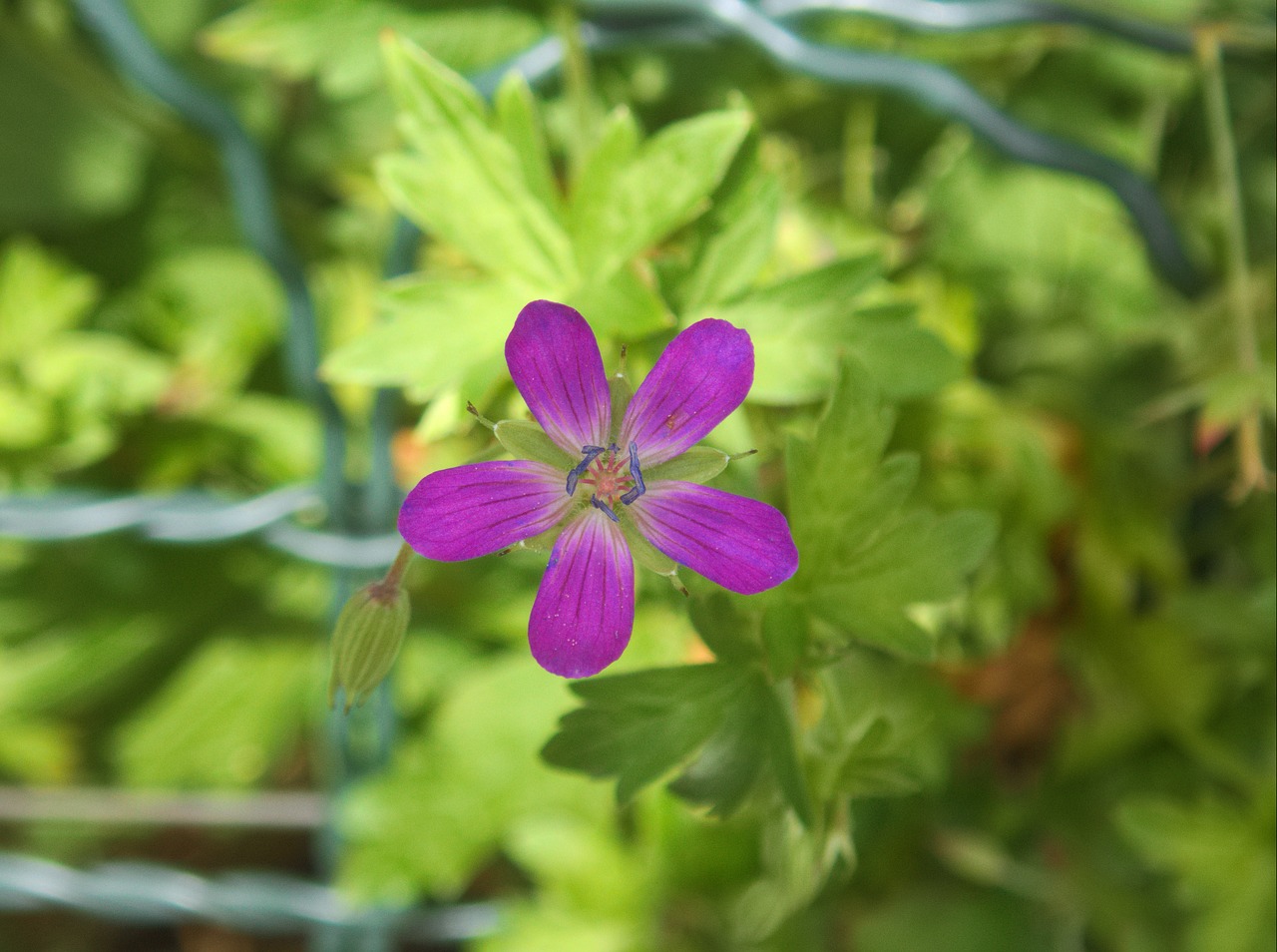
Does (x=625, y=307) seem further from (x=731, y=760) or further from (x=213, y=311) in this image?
(x=213, y=311)

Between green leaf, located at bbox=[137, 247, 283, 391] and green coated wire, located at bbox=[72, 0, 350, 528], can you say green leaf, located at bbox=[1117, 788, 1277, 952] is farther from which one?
green leaf, located at bbox=[137, 247, 283, 391]

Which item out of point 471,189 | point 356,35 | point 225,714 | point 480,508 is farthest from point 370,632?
point 225,714

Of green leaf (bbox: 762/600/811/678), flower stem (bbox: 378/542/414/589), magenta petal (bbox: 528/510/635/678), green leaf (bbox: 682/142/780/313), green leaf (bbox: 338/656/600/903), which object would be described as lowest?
green leaf (bbox: 338/656/600/903)

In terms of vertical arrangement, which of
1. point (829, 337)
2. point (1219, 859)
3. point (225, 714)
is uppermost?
point (829, 337)

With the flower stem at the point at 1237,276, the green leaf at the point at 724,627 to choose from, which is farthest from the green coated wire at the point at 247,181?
the flower stem at the point at 1237,276

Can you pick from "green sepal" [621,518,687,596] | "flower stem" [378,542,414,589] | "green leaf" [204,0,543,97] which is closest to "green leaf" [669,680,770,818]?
"green sepal" [621,518,687,596]

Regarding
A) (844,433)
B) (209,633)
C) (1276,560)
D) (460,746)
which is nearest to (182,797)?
(209,633)

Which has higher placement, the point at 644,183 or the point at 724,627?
the point at 644,183
